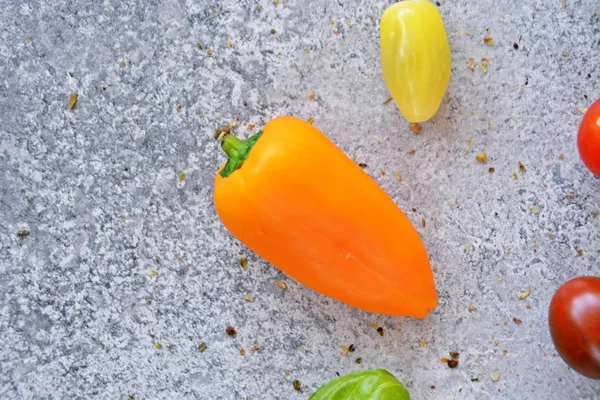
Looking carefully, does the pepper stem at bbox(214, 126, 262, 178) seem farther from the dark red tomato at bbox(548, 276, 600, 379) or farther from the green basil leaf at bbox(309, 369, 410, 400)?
the dark red tomato at bbox(548, 276, 600, 379)

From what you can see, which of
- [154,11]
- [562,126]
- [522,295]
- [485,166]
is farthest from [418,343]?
[154,11]

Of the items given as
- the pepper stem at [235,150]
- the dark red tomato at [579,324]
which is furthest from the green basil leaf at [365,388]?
the pepper stem at [235,150]

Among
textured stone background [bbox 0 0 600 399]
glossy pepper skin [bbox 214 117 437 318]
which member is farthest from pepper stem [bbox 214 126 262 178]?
textured stone background [bbox 0 0 600 399]

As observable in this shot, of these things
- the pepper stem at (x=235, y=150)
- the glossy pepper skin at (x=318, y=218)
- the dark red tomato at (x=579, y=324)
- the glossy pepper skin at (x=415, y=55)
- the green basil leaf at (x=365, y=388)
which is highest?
the glossy pepper skin at (x=415, y=55)

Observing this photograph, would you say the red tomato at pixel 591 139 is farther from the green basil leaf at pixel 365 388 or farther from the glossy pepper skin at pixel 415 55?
the green basil leaf at pixel 365 388

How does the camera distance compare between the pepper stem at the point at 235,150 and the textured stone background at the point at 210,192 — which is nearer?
the pepper stem at the point at 235,150

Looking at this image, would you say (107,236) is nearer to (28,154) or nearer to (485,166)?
(28,154)
